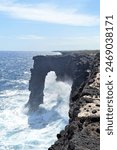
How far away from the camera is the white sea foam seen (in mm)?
57750

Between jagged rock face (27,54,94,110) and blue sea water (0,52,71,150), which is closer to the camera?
blue sea water (0,52,71,150)

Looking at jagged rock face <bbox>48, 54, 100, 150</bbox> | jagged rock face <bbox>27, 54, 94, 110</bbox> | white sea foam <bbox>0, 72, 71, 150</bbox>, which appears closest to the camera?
jagged rock face <bbox>48, 54, 100, 150</bbox>

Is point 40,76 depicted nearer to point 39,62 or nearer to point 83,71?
point 39,62

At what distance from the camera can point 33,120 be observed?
254ft

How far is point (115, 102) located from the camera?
37.3ft

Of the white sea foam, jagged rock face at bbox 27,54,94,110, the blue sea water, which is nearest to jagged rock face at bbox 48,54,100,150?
the white sea foam

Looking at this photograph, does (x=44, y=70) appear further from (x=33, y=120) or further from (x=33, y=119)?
(x=33, y=120)

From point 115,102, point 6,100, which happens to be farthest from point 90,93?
point 6,100

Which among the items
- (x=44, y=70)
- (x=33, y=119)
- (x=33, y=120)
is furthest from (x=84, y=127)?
(x=44, y=70)

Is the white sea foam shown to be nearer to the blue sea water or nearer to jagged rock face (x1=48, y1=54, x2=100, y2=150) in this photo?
the blue sea water

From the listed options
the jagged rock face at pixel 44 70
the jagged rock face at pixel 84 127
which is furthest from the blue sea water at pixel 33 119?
the jagged rock face at pixel 84 127

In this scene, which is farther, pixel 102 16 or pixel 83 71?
pixel 83 71

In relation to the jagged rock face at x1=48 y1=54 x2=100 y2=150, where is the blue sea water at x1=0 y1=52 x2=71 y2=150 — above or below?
below

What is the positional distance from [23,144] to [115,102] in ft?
154
